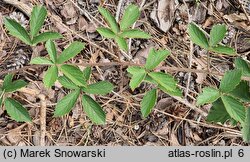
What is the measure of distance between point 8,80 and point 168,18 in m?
0.89

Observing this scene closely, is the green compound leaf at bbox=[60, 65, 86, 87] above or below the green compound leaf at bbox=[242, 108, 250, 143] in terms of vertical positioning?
above

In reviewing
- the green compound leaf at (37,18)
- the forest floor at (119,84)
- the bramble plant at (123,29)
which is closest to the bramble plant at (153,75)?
the bramble plant at (123,29)

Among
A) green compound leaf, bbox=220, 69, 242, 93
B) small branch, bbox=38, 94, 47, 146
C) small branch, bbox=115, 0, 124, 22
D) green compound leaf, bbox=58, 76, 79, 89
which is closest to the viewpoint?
green compound leaf, bbox=220, 69, 242, 93

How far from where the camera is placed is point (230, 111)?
45.0 inches

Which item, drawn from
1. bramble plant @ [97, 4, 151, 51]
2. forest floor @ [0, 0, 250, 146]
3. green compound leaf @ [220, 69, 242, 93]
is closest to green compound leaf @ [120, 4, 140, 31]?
bramble plant @ [97, 4, 151, 51]

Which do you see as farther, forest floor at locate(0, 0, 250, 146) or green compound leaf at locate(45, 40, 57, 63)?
forest floor at locate(0, 0, 250, 146)

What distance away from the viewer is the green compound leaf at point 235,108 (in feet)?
3.75

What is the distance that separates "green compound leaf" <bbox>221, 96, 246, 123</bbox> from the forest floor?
564 millimetres

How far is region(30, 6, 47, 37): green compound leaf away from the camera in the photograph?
120 cm

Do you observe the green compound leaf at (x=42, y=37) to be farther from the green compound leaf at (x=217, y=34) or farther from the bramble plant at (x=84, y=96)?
the green compound leaf at (x=217, y=34)

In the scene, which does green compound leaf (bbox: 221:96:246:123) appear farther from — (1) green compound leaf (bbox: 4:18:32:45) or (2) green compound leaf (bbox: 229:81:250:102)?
(1) green compound leaf (bbox: 4:18:32:45)

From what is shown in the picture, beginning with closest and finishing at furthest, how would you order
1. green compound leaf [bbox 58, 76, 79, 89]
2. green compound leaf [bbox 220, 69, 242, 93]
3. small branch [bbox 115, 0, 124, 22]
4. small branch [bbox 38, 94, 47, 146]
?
green compound leaf [bbox 220, 69, 242, 93]
green compound leaf [bbox 58, 76, 79, 89]
small branch [bbox 38, 94, 47, 146]
small branch [bbox 115, 0, 124, 22]

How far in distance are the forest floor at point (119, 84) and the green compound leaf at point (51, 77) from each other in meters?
0.56

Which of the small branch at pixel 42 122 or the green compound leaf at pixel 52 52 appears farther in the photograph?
Answer: the small branch at pixel 42 122
